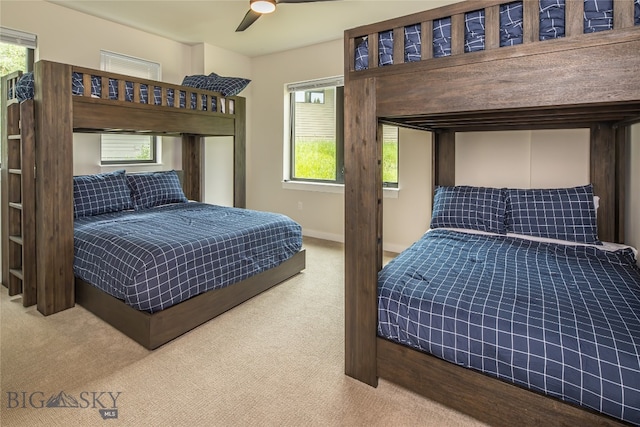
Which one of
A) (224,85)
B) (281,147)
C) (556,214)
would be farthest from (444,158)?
(281,147)

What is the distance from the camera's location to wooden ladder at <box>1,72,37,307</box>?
2.58 metres

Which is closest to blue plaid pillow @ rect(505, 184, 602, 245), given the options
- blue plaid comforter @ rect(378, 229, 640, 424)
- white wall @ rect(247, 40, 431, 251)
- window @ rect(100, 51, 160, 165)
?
blue plaid comforter @ rect(378, 229, 640, 424)

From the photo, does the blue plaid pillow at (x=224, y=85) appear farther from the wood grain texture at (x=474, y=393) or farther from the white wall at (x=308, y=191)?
the wood grain texture at (x=474, y=393)

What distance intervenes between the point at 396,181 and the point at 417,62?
2856mm

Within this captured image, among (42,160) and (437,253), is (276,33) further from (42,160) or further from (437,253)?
(437,253)

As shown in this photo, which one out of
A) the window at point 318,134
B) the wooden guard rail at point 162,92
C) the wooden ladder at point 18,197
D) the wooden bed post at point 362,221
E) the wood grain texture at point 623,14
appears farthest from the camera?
the window at point 318,134

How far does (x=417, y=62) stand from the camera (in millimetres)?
1567

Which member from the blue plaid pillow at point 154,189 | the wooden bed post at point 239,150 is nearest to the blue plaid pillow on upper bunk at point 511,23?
the wooden bed post at point 239,150

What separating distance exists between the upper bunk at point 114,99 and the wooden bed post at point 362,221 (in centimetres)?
207

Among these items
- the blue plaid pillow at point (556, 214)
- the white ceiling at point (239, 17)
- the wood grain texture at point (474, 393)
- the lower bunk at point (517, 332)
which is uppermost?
the white ceiling at point (239, 17)

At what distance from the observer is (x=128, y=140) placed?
431 cm

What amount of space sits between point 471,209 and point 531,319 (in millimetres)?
1582

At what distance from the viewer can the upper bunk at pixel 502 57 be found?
3.93ft

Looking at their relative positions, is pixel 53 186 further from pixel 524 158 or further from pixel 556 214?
pixel 524 158
